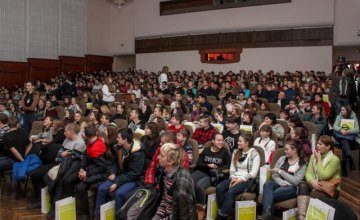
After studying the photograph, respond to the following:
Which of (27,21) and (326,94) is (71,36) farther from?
(326,94)

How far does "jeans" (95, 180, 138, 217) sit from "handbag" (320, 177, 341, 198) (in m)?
2.00

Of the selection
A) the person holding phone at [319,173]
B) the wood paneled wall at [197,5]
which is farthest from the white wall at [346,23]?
the person holding phone at [319,173]

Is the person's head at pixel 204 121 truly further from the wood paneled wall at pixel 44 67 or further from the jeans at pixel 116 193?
the wood paneled wall at pixel 44 67

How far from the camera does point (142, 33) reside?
17.7 m

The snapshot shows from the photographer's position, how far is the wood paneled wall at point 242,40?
1328 cm

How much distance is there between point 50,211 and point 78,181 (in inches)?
19.4

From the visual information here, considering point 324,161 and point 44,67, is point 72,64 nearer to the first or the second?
point 44,67

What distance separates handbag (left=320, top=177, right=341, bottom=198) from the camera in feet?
12.2

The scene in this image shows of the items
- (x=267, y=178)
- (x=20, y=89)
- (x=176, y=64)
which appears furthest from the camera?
(x=176, y=64)

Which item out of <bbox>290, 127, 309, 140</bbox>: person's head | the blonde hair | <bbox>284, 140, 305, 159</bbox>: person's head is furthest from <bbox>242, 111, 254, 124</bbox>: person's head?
the blonde hair

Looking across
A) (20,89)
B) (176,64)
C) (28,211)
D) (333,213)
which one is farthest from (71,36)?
(333,213)

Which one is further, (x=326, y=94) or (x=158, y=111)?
(x=326, y=94)

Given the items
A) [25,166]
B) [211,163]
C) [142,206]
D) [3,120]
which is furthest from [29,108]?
[142,206]

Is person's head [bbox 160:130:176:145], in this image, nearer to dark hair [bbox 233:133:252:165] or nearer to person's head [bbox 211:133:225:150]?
person's head [bbox 211:133:225:150]
